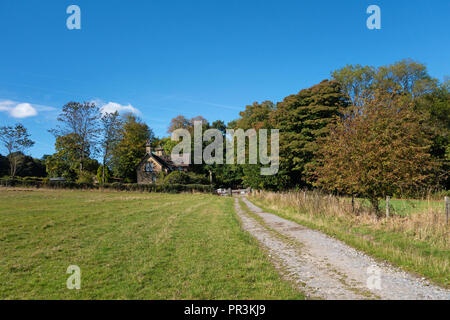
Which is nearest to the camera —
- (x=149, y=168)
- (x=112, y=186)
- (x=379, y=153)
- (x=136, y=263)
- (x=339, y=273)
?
(x=339, y=273)

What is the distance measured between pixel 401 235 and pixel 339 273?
4.89 metres

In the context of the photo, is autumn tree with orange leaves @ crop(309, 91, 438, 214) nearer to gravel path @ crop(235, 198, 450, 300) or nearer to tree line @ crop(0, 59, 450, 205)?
tree line @ crop(0, 59, 450, 205)

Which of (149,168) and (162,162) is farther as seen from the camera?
(162,162)

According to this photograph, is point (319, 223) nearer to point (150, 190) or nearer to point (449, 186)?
point (150, 190)

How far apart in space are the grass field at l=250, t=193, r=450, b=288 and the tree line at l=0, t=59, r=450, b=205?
1.54m

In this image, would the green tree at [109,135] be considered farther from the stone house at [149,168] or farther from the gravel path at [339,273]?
the gravel path at [339,273]

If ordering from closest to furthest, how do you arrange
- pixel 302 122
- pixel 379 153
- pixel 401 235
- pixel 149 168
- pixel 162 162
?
pixel 401 235 → pixel 379 153 → pixel 302 122 → pixel 149 168 → pixel 162 162

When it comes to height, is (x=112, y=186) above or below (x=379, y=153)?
below

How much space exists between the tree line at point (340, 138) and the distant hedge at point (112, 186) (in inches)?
281

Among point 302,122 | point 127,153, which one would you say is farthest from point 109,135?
point 302,122

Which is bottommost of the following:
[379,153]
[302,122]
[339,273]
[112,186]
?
[339,273]

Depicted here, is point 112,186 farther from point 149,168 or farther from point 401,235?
point 401,235

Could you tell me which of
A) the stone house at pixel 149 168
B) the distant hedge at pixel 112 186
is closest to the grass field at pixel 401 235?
the distant hedge at pixel 112 186

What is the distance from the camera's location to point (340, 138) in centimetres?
1329
